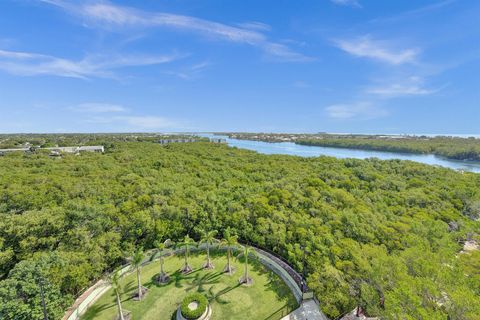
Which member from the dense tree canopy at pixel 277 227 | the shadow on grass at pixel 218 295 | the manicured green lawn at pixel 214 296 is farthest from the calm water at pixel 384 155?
the shadow on grass at pixel 218 295

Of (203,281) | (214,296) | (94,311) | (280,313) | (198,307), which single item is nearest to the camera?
(198,307)

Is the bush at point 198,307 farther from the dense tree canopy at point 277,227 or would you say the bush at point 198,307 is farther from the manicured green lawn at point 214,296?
the dense tree canopy at point 277,227

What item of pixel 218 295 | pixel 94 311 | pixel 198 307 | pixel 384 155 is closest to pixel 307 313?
pixel 218 295

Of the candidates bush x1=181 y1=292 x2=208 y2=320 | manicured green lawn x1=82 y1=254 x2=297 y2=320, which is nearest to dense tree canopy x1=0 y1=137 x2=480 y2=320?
manicured green lawn x1=82 y1=254 x2=297 y2=320

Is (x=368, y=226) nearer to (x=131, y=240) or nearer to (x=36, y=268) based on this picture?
(x=131, y=240)

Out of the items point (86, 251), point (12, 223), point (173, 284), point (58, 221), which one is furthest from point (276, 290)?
point (12, 223)

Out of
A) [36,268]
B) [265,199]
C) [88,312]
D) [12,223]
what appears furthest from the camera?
[265,199]

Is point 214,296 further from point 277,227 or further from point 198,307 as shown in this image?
point 277,227
